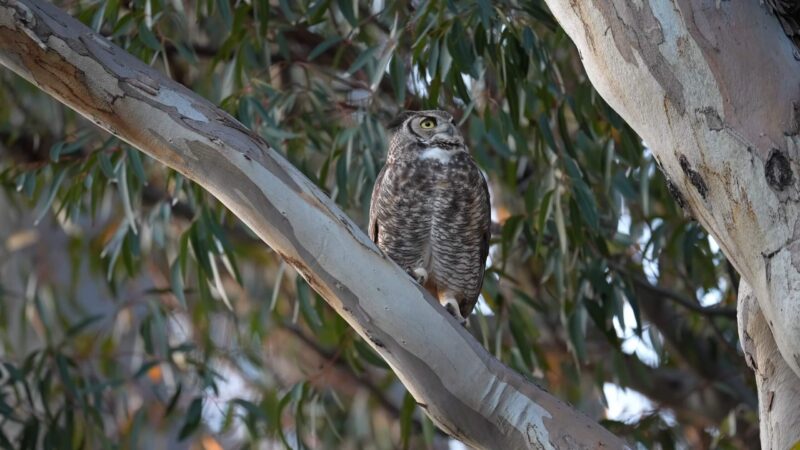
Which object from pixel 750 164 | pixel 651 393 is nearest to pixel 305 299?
pixel 651 393

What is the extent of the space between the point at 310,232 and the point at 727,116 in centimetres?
61

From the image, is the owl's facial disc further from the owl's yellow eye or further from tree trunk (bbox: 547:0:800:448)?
tree trunk (bbox: 547:0:800:448)

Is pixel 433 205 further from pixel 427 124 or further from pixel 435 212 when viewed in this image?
pixel 427 124

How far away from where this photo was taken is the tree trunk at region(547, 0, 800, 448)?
1.63 metres

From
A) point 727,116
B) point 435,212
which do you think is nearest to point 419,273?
point 435,212

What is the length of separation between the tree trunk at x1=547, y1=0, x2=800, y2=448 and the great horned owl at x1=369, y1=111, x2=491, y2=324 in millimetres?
1089

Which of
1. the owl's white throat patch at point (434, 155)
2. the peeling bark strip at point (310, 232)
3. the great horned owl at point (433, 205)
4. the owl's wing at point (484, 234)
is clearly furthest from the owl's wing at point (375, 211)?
the peeling bark strip at point (310, 232)

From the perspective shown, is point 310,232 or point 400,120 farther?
point 400,120

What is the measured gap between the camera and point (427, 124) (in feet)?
9.46

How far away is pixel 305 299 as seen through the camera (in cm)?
337

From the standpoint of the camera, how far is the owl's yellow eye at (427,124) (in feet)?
9.45

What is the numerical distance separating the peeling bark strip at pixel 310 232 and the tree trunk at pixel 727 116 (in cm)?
33

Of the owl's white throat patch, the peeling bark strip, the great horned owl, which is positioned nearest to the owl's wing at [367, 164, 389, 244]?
the great horned owl

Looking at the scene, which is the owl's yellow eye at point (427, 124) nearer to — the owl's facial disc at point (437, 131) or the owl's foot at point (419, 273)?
the owl's facial disc at point (437, 131)
